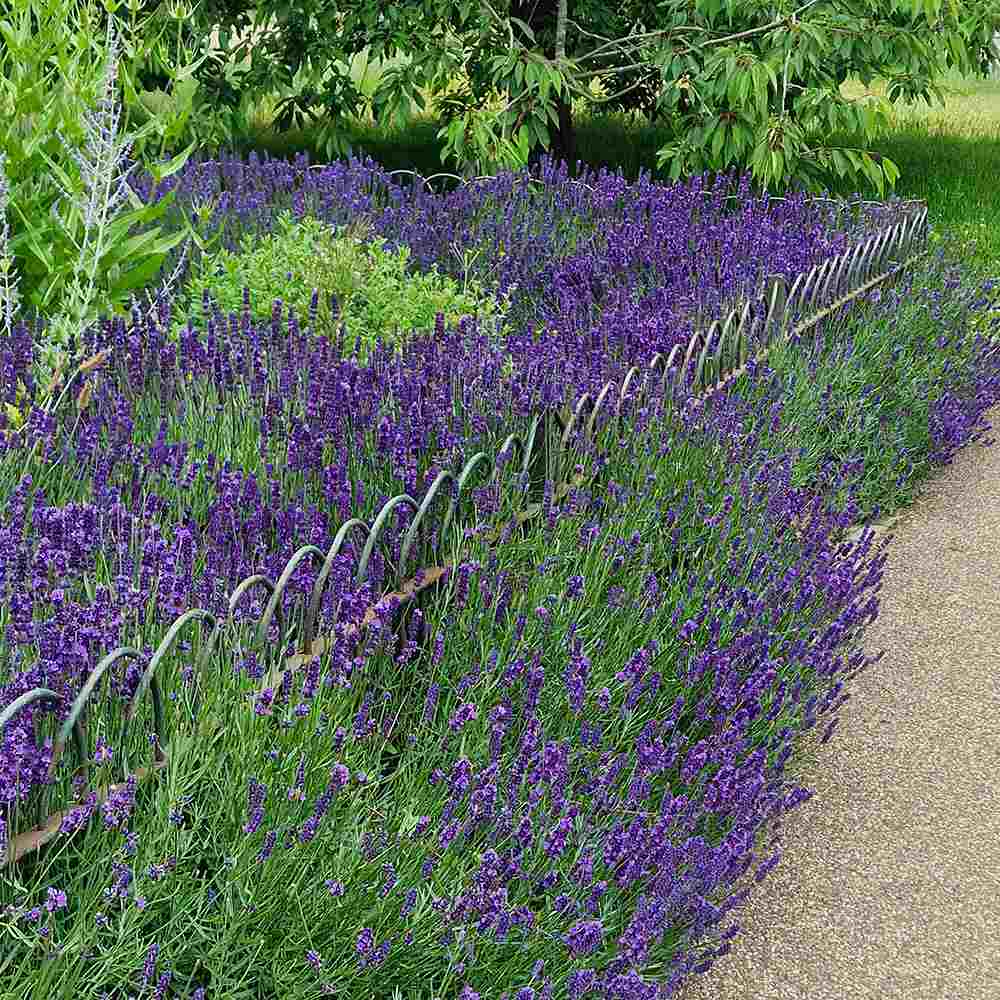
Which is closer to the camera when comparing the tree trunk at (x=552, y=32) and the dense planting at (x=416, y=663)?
the dense planting at (x=416, y=663)

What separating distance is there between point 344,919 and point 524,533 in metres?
1.66

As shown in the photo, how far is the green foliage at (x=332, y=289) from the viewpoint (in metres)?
4.96

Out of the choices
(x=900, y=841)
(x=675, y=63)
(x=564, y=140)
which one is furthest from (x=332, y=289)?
(x=564, y=140)

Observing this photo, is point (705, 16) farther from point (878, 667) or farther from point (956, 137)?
point (956, 137)

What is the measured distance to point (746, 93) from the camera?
7.66 m

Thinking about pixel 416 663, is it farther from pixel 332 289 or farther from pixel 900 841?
pixel 332 289

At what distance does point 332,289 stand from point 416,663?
2507mm

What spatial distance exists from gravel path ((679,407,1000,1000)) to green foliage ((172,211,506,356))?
2108 mm

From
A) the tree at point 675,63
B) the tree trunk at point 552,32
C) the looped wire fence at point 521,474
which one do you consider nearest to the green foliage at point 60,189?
the looped wire fence at point 521,474

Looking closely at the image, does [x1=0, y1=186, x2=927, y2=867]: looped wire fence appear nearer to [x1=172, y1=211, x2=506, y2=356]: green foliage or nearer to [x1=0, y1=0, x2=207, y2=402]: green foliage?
[x1=172, y1=211, x2=506, y2=356]: green foliage

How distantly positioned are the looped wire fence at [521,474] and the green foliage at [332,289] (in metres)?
0.96

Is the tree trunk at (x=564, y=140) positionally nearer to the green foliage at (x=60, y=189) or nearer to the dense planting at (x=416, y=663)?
the dense planting at (x=416, y=663)

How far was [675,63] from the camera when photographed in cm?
874

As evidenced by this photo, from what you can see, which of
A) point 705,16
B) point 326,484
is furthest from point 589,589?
point 705,16
